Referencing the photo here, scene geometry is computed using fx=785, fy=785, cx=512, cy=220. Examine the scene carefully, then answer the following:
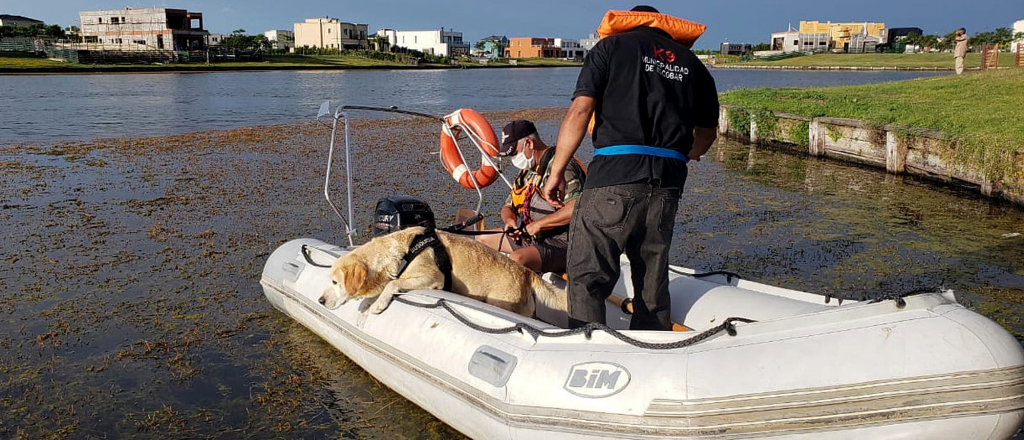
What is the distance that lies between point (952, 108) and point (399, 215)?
45.4ft

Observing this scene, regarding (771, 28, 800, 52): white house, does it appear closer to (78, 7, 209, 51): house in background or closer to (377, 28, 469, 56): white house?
(377, 28, 469, 56): white house

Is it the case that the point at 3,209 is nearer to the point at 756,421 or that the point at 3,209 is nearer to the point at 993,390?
the point at 756,421

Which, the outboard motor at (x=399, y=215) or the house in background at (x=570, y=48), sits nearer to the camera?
the outboard motor at (x=399, y=215)

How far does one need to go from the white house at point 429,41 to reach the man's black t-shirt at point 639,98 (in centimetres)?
15107

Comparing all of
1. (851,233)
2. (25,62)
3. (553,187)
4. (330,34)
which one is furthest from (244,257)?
(330,34)

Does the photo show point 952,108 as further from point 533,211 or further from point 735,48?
point 735,48

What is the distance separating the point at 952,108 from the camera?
15.9 m

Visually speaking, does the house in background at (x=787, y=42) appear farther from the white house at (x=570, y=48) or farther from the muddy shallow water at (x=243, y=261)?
the muddy shallow water at (x=243, y=261)

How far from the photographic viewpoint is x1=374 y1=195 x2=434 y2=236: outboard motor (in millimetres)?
6363

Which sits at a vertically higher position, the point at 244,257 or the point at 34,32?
the point at 34,32

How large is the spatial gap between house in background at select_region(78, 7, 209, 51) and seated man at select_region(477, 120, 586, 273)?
93676 millimetres

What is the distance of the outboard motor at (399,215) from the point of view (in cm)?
636

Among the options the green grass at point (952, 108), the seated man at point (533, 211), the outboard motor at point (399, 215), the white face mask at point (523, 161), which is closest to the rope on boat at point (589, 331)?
the seated man at point (533, 211)

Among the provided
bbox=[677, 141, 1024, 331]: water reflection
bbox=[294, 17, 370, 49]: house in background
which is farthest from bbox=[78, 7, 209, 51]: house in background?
bbox=[677, 141, 1024, 331]: water reflection
